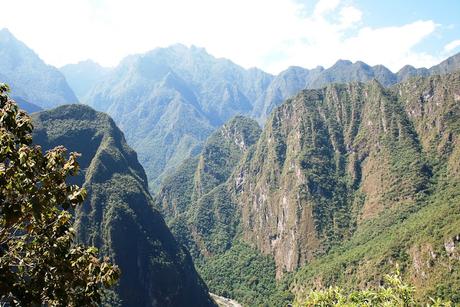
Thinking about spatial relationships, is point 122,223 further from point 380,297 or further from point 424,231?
point 380,297

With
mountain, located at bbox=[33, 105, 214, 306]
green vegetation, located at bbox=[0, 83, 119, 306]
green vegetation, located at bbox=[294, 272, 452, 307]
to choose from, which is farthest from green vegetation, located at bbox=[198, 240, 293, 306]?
green vegetation, located at bbox=[0, 83, 119, 306]

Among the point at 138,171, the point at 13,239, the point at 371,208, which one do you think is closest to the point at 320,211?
the point at 371,208

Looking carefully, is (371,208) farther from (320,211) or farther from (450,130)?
(450,130)

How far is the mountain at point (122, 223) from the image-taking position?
13100cm

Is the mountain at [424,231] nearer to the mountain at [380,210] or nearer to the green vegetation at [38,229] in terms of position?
the mountain at [380,210]

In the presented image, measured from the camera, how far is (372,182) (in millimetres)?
183750

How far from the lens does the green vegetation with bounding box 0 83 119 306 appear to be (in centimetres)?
1288

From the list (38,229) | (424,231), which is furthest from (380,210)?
(38,229)

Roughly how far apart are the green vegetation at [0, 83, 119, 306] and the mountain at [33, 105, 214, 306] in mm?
112081

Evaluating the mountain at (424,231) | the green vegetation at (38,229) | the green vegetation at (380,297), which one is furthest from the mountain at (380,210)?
the green vegetation at (38,229)

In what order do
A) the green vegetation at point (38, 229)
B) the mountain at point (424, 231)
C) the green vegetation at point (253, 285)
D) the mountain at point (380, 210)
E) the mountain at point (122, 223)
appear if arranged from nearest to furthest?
1. the green vegetation at point (38, 229)
2. the mountain at point (424, 231)
3. the mountain at point (380, 210)
4. the mountain at point (122, 223)
5. the green vegetation at point (253, 285)

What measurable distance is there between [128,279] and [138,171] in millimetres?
53302

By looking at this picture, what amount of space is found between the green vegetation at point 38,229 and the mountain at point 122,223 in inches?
4413

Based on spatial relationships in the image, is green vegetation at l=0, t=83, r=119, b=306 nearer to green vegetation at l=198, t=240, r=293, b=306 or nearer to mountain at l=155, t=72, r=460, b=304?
mountain at l=155, t=72, r=460, b=304
